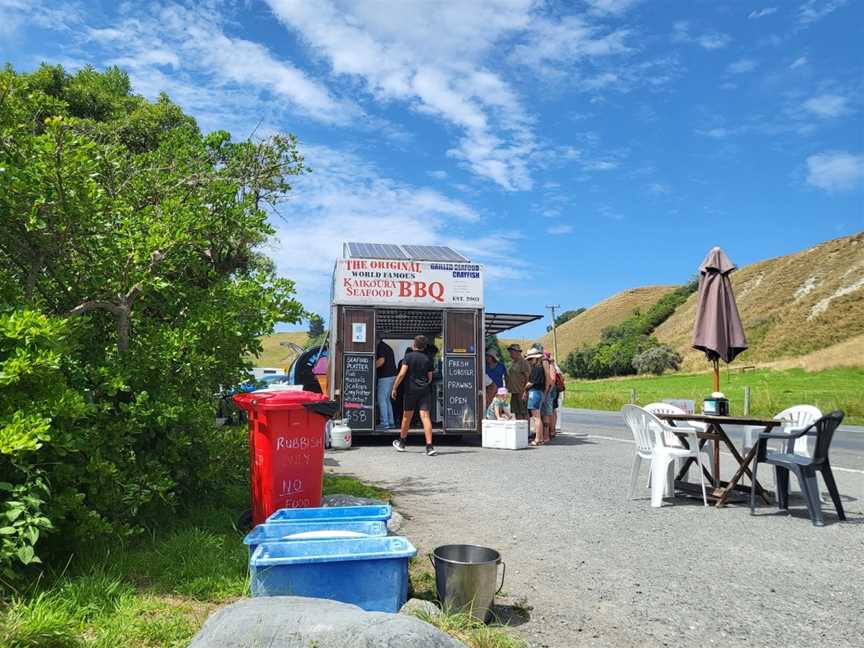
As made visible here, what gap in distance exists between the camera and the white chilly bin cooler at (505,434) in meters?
12.0

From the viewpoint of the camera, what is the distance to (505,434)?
12.1m

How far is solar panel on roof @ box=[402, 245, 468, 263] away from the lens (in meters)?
13.2

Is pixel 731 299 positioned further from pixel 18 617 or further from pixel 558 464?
pixel 18 617

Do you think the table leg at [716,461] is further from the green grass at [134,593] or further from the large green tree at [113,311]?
the green grass at [134,593]

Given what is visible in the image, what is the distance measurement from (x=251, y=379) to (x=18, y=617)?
2974 millimetres

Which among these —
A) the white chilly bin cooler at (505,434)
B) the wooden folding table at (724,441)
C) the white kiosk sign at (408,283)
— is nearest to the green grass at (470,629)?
the wooden folding table at (724,441)

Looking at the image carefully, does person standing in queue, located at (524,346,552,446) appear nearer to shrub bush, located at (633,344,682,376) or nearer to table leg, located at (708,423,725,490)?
table leg, located at (708,423,725,490)

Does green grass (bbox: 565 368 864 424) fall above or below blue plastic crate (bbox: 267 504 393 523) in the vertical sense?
above

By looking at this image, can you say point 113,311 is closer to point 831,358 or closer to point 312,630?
point 312,630

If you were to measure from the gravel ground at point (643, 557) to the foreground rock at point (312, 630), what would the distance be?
1043 millimetres

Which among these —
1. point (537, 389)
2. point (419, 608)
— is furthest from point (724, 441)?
point (537, 389)

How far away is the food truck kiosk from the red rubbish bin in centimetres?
723

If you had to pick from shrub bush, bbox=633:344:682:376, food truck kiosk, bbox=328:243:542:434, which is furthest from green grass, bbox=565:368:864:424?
shrub bush, bbox=633:344:682:376

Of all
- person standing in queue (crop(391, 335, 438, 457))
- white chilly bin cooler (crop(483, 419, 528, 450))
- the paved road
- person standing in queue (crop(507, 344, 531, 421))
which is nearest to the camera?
the paved road
